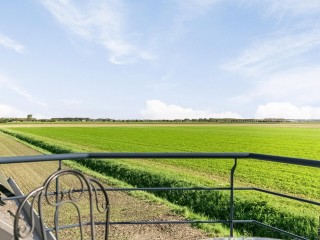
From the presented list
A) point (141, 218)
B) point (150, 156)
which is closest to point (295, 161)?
point (150, 156)

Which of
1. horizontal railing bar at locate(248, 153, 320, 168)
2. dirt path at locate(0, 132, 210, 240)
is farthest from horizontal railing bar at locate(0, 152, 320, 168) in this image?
dirt path at locate(0, 132, 210, 240)

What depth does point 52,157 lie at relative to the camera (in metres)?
3.19

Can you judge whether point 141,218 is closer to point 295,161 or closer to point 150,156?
point 150,156

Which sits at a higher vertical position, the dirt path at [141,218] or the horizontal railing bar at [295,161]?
the horizontal railing bar at [295,161]

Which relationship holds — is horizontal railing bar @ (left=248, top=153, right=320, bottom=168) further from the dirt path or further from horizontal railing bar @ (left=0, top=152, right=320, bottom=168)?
the dirt path

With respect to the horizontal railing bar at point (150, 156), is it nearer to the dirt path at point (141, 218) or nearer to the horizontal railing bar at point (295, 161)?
the horizontal railing bar at point (295, 161)

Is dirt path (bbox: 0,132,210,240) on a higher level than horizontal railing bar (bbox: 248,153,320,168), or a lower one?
lower

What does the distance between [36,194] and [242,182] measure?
15.3 m

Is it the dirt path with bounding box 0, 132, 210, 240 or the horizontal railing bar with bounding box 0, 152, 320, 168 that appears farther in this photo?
the dirt path with bounding box 0, 132, 210, 240

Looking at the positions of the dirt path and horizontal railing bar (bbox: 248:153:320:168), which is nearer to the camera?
horizontal railing bar (bbox: 248:153:320:168)

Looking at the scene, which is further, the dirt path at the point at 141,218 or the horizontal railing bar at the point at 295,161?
the dirt path at the point at 141,218

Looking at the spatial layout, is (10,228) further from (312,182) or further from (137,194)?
(312,182)

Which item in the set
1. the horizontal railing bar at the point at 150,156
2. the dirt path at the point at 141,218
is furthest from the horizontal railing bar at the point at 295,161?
the dirt path at the point at 141,218

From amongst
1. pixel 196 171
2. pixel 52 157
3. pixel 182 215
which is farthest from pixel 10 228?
pixel 196 171
